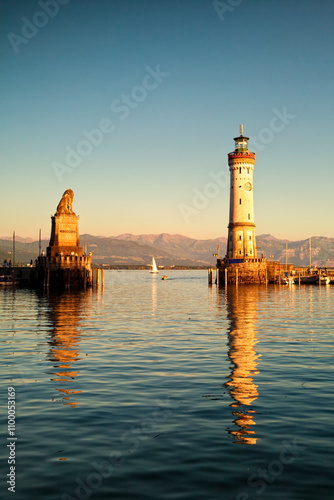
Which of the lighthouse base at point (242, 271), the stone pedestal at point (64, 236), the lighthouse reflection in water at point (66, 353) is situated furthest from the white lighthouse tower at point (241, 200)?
the lighthouse reflection in water at point (66, 353)

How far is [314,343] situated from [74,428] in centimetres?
2037

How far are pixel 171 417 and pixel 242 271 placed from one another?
100 m

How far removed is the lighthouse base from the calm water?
8080cm

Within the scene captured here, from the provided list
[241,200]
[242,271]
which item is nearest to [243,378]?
→ [241,200]

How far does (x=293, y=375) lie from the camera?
21.9 metres

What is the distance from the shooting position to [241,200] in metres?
111

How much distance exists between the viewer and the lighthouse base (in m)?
114

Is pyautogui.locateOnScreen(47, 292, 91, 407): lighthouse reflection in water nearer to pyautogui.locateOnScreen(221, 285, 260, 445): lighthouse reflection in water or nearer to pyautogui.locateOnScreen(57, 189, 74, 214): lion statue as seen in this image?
pyautogui.locateOnScreen(221, 285, 260, 445): lighthouse reflection in water

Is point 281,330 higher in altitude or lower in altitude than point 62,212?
lower

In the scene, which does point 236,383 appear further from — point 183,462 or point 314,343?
point 314,343

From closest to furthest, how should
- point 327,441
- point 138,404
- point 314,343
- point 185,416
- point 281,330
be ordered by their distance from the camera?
point 327,441 < point 185,416 < point 138,404 < point 314,343 < point 281,330

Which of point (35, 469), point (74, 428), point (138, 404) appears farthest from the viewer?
point (138, 404)

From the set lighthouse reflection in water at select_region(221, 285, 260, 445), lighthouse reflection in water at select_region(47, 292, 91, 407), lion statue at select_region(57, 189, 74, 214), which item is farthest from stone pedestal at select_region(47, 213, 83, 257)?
lighthouse reflection in water at select_region(221, 285, 260, 445)

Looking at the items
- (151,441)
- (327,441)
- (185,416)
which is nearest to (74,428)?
(151,441)
